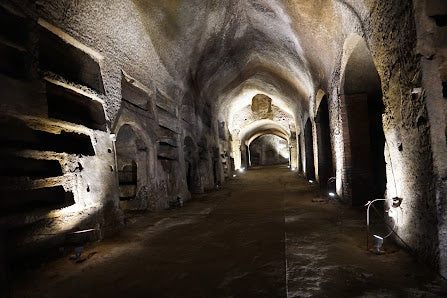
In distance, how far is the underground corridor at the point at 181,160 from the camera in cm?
291

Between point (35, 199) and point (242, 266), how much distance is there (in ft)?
9.71

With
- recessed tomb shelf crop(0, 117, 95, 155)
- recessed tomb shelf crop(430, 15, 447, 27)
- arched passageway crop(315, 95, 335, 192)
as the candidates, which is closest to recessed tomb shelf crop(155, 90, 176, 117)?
recessed tomb shelf crop(0, 117, 95, 155)

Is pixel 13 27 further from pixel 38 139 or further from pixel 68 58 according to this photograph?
pixel 38 139

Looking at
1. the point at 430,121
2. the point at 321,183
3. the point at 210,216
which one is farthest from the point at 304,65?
the point at 430,121

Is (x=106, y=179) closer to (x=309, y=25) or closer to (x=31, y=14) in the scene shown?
(x=31, y=14)

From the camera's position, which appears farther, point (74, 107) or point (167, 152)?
point (167, 152)

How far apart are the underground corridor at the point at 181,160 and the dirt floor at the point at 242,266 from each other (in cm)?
3

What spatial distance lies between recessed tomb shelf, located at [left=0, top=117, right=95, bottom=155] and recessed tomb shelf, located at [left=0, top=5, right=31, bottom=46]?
1127 mm

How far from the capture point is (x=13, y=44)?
364cm

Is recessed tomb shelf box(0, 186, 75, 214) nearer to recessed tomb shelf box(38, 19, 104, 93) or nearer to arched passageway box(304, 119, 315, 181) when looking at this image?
recessed tomb shelf box(38, 19, 104, 93)

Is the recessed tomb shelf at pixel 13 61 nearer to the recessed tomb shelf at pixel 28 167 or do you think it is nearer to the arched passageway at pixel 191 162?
the recessed tomb shelf at pixel 28 167

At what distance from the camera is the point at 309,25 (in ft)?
21.5

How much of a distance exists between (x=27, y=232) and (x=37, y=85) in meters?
2.06

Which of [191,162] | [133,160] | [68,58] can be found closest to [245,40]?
[191,162]
